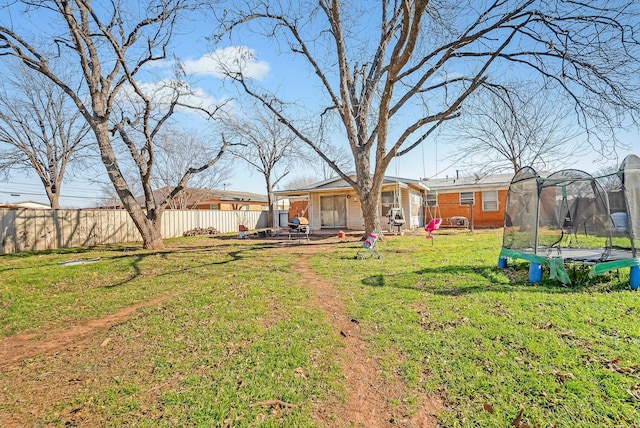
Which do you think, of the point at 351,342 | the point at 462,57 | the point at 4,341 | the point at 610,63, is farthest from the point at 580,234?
the point at 4,341

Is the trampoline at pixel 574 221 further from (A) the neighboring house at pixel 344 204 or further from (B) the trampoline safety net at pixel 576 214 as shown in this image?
(A) the neighboring house at pixel 344 204

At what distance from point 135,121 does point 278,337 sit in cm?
1131

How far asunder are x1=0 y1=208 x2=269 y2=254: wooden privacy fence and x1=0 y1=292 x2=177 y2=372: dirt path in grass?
11.4 meters

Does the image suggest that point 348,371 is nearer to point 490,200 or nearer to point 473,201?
point 473,201

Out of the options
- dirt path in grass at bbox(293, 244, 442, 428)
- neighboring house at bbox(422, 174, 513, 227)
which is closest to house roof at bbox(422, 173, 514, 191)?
neighboring house at bbox(422, 174, 513, 227)

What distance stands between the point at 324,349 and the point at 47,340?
3736 millimetres

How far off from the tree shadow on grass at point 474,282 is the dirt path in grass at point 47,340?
442 centimetres

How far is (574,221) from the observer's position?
7.27 meters

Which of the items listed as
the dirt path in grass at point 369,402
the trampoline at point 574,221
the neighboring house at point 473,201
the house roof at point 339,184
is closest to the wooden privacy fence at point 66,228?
the house roof at point 339,184

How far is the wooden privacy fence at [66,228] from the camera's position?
12398 millimetres

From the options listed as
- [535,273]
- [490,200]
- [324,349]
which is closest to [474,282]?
[535,273]

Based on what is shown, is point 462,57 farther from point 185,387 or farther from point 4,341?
point 4,341

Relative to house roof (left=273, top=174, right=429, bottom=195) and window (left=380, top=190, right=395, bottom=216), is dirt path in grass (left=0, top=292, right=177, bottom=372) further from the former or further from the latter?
window (left=380, top=190, right=395, bottom=216)

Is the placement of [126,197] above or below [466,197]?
below
